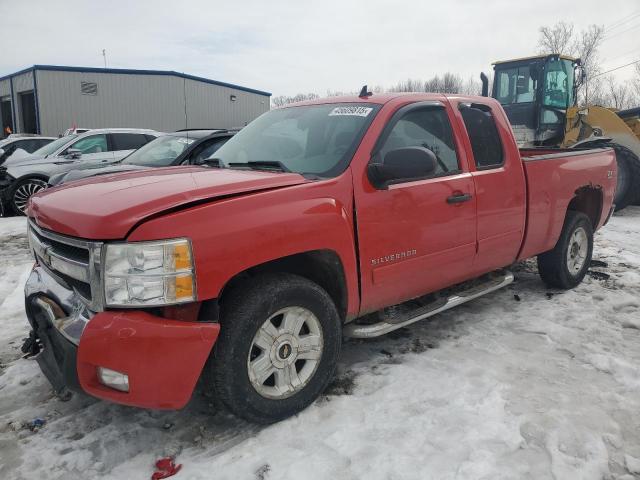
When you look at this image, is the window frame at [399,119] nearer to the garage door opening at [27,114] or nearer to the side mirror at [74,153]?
the side mirror at [74,153]

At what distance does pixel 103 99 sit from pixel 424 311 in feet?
84.5

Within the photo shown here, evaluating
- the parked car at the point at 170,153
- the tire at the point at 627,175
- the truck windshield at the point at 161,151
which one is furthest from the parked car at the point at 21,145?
the tire at the point at 627,175

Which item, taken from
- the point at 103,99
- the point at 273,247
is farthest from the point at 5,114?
the point at 273,247

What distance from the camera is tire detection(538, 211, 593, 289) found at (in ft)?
16.1

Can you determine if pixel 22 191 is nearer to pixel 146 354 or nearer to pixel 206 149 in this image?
pixel 206 149

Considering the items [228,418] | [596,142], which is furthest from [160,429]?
[596,142]

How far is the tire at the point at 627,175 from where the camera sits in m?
9.66

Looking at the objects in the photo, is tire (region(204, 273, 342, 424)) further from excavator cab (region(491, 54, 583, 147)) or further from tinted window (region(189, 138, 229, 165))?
excavator cab (region(491, 54, 583, 147))

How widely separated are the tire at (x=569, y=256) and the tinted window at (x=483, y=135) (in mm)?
1396

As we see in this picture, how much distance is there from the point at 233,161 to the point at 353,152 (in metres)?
0.98

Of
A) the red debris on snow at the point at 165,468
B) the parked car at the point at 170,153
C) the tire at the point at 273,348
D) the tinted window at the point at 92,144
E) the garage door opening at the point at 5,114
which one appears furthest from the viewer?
the garage door opening at the point at 5,114

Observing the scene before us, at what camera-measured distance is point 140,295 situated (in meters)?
2.29

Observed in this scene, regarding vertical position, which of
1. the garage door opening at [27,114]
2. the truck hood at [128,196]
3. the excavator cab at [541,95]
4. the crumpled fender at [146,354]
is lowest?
the crumpled fender at [146,354]

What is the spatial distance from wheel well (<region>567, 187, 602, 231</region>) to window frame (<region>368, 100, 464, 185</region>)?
2.11m
